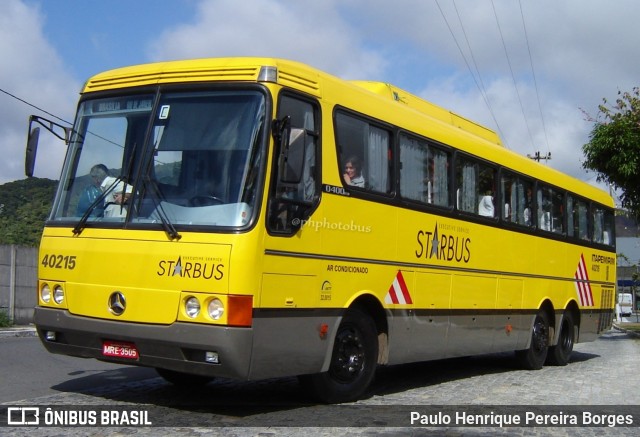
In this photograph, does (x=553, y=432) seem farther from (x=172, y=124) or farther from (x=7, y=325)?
(x=7, y=325)

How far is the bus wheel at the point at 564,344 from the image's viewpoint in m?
14.7

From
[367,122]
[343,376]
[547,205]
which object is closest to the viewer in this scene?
[343,376]

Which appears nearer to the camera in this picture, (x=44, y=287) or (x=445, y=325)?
(x=44, y=287)

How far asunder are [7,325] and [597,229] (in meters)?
13.6

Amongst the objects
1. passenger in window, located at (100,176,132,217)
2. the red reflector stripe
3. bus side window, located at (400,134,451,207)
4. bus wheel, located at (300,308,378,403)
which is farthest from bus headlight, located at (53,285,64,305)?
bus side window, located at (400,134,451,207)

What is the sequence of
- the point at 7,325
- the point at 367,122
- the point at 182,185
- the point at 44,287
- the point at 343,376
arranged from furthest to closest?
the point at 7,325
the point at 367,122
the point at 343,376
the point at 44,287
the point at 182,185

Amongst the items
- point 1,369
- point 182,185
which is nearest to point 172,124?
point 182,185

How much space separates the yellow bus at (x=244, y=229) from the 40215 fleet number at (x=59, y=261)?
0.02 metres

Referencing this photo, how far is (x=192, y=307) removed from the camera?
22.7 feet

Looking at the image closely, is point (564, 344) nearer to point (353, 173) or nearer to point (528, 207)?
point (528, 207)

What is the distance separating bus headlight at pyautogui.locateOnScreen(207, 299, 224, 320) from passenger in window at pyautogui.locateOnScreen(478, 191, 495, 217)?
5.83m

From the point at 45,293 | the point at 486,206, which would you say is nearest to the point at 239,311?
the point at 45,293

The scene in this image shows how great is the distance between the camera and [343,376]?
331 inches

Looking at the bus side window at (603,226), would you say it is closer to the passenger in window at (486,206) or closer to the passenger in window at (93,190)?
the passenger in window at (486,206)
